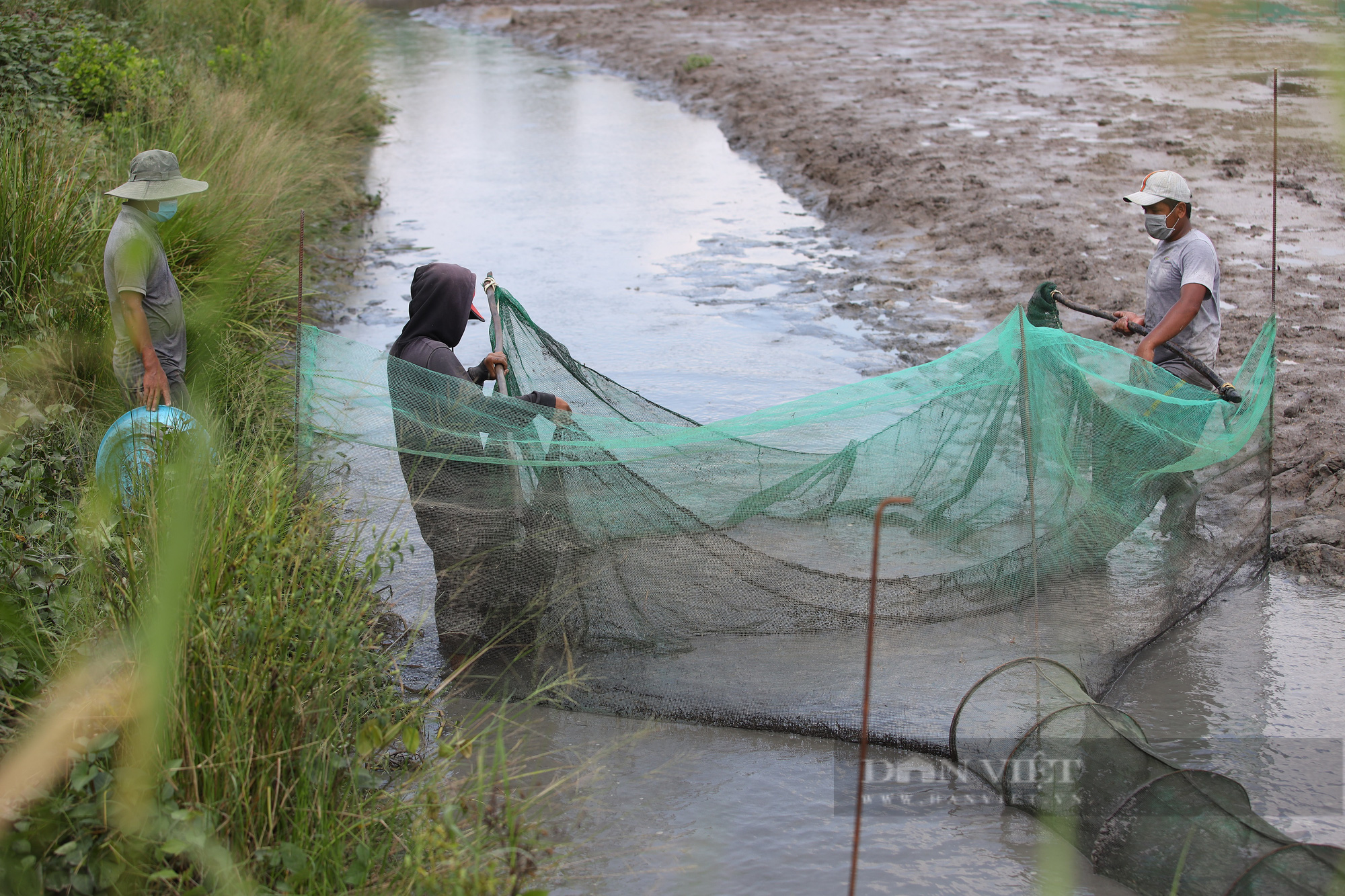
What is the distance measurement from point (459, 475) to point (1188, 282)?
3.25 meters

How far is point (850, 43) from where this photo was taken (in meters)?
21.2

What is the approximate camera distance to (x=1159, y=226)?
487 cm

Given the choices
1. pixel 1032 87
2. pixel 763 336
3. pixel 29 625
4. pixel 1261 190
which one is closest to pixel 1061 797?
pixel 29 625

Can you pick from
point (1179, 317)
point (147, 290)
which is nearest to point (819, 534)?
point (1179, 317)

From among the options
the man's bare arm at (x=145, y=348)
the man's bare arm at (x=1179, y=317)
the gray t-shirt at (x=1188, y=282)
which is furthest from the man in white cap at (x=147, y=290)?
the gray t-shirt at (x=1188, y=282)

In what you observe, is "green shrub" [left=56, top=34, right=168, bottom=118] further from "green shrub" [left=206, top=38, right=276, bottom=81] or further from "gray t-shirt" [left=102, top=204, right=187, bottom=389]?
"gray t-shirt" [left=102, top=204, right=187, bottom=389]

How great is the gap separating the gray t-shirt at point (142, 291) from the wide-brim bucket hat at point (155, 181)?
9 cm

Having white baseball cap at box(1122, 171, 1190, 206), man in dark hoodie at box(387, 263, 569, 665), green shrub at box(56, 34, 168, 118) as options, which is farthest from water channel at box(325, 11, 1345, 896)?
green shrub at box(56, 34, 168, 118)

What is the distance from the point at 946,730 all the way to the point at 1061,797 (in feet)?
1.74

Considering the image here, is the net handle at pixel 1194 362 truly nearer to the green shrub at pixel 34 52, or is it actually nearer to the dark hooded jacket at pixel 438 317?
the dark hooded jacket at pixel 438 317

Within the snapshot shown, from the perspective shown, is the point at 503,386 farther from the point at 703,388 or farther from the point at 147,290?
the point at 703,388

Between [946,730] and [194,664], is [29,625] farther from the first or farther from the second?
[946,730]

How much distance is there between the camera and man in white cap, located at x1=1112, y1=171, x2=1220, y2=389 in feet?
15.3

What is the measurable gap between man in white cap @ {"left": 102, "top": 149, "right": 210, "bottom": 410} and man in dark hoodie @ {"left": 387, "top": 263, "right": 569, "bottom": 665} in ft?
3.98
